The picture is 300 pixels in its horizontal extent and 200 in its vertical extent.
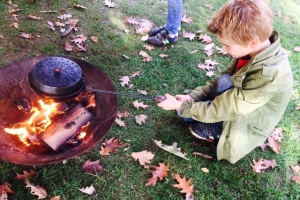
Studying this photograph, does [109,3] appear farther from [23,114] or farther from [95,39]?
[23,114]

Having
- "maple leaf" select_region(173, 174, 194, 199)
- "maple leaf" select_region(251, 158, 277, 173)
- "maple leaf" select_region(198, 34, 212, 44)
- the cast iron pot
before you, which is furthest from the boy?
"maple leaf" select_region(198, 34, 212, 44)

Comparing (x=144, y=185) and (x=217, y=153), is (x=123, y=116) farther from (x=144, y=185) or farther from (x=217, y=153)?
(x=217, y=153)

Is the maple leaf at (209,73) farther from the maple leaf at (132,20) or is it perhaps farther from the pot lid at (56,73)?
the pot lid at (56,73)

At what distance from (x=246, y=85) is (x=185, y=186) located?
1125mm

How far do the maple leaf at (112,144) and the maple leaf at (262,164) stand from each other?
1.40 metres

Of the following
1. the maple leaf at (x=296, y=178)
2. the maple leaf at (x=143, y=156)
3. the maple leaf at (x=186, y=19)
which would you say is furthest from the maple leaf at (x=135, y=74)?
the maple leaf at (x=296, y=178)

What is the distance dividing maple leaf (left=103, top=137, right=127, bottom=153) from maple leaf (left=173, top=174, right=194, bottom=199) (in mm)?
665

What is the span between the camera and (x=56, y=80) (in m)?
2.23

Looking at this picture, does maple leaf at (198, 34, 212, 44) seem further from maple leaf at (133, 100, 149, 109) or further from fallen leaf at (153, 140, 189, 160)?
fallen leaf at (153, 140, 189, 160)

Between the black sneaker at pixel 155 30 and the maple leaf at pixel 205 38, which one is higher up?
the black sneaker at pixel 155 30

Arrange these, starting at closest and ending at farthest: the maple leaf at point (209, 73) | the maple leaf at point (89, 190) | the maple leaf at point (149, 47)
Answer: the maple leaf at point (89, 190), the maple leaf at point (209, 73), the maple leaf at point (149, 47)

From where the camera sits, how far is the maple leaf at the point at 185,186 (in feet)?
9.45

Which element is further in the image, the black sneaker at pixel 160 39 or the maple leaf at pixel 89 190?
the black sneaker at pixel 160 39

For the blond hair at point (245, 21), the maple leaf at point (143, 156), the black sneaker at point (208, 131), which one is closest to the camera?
the blond hair at point (245, 21)
